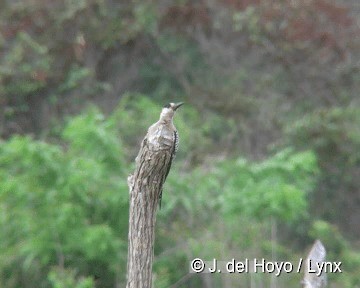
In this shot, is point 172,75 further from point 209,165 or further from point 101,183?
point 101,183

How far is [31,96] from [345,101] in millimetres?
4227

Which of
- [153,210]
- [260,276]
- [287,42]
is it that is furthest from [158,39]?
[153,210]

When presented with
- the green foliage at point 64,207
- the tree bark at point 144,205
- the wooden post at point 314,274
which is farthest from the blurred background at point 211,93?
the wooden post at point 314,274

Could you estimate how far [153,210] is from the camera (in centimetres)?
452

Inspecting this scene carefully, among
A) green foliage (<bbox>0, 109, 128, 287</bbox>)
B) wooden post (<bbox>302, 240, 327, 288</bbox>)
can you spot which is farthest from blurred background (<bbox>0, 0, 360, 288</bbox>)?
wooden post (<bbox>302, 240, 327, 288</bbox>)

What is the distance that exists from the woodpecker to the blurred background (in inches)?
171

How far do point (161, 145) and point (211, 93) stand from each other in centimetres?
897

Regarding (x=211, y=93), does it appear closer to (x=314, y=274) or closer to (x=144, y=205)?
(x=144, y=205)

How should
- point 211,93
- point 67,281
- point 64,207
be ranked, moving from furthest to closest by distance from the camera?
point 211,93, point 64,207, point 67,281

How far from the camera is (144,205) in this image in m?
4.49

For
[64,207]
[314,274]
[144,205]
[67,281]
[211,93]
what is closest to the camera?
[314,274]

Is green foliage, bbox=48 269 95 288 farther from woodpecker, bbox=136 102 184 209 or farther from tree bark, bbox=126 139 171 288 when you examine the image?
woodpecker, bbox=136 102 184 209

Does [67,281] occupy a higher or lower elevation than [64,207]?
lower

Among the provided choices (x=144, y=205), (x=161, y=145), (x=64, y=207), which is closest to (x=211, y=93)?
(x=64, y=207)
